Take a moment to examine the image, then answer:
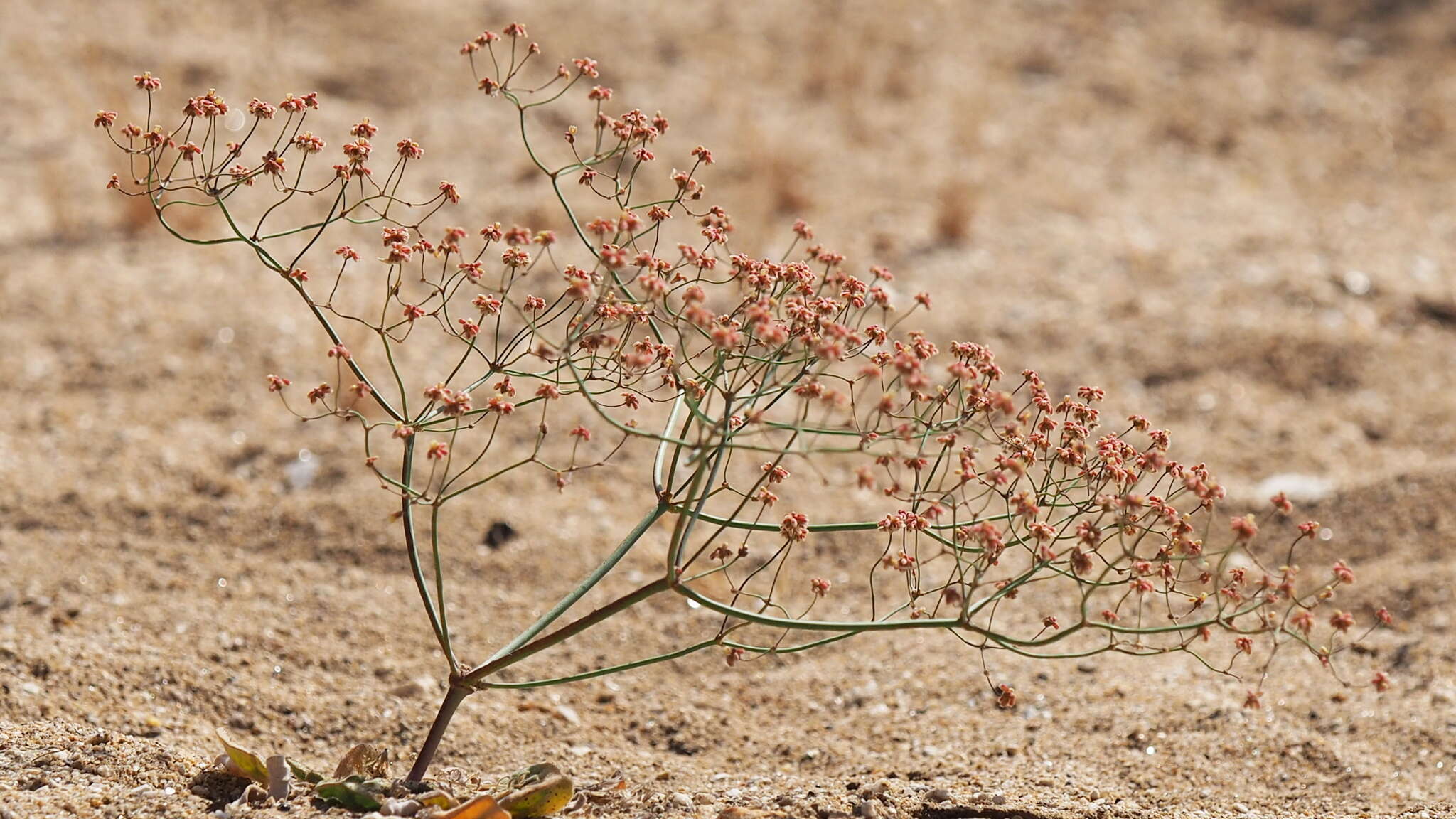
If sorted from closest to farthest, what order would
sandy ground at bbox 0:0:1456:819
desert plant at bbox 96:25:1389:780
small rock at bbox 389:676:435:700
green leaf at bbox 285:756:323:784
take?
desert plant at bbox 96:25:1389:780 → green leaf at bbox 285:756:323:784 → sandy ground at bbox 0:0:1456:819 → small rock at bbox 389:676:435:700

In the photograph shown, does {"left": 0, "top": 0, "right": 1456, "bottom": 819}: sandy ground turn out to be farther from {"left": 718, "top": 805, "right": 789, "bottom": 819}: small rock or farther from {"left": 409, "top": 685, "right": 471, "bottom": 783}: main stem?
{"left": 409, "top": 685, "right": 471, "bottom": 783}: main stem

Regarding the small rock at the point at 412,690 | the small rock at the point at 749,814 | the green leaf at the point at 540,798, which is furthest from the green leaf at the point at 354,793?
the small rock at the point at 412,690

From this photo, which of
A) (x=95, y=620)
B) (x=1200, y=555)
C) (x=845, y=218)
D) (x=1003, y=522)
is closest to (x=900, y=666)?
(x=1003, y=522)

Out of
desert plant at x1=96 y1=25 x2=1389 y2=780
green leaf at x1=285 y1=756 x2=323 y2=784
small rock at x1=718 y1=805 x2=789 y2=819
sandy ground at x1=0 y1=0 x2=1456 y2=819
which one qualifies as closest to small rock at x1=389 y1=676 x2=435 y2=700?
sandy ground at x1=0 y1=0 x2=1456 y2=819

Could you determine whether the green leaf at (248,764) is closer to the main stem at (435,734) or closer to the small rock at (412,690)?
the main stem at (435,734)

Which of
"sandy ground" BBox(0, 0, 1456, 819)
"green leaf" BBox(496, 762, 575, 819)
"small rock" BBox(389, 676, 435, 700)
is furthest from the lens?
"small rock" BBox(389, 676, 435, 700)

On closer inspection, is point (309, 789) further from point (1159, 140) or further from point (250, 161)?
point (1159, 140)

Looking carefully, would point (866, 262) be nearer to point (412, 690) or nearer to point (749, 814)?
point (412, 690)
